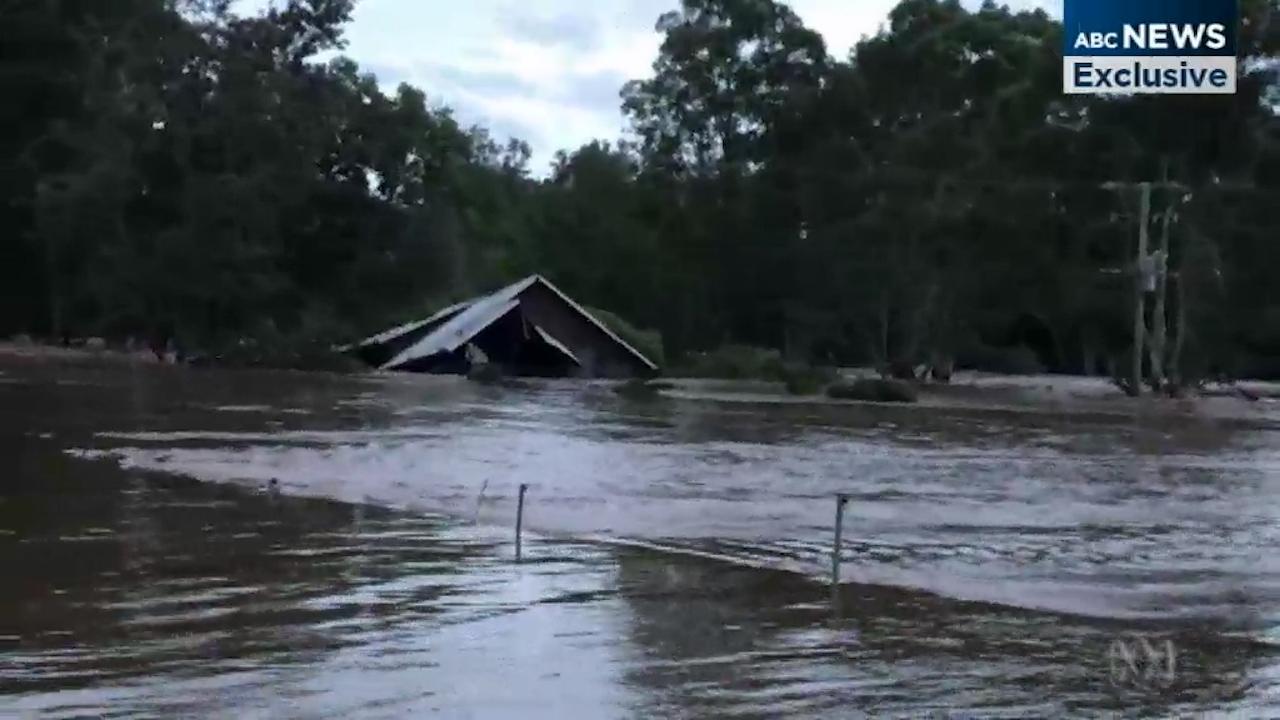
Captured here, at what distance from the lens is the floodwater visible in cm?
845

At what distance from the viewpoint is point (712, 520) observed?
1612 centimetres

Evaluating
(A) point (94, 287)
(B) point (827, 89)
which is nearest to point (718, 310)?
(B) point (827, 89)

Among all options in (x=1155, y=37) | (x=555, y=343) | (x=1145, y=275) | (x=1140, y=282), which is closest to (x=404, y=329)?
(x=555, y=343)

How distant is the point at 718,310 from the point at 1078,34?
46667mm

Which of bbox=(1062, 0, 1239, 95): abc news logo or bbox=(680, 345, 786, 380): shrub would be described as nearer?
bbox=(1062, 0, 1239, 95): abc news logo

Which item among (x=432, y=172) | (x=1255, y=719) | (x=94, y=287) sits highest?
(x=432, y=172)

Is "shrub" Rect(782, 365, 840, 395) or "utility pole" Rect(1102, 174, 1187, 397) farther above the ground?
"utility pole" Rect(1102, 174, 1187, 397)

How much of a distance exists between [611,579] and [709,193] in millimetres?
61648

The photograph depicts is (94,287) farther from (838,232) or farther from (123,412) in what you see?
(123,412)

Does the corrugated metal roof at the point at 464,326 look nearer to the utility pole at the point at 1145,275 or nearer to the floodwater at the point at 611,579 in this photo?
the utility pole at the point at 1145,275

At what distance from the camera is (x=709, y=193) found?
2872 inches

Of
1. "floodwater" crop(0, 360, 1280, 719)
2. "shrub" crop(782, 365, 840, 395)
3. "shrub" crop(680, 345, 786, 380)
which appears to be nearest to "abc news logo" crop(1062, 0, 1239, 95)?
"floodwater" crop(0, 360, 1280, 719)

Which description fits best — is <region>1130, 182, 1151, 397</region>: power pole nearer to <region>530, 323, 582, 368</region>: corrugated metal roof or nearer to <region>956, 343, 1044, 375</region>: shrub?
<region>956, 343, 1044, 375</region>: shrub

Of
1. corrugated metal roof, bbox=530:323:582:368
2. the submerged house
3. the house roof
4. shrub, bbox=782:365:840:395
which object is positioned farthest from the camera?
corrugated metal roof, bbox=530:323:582:368
